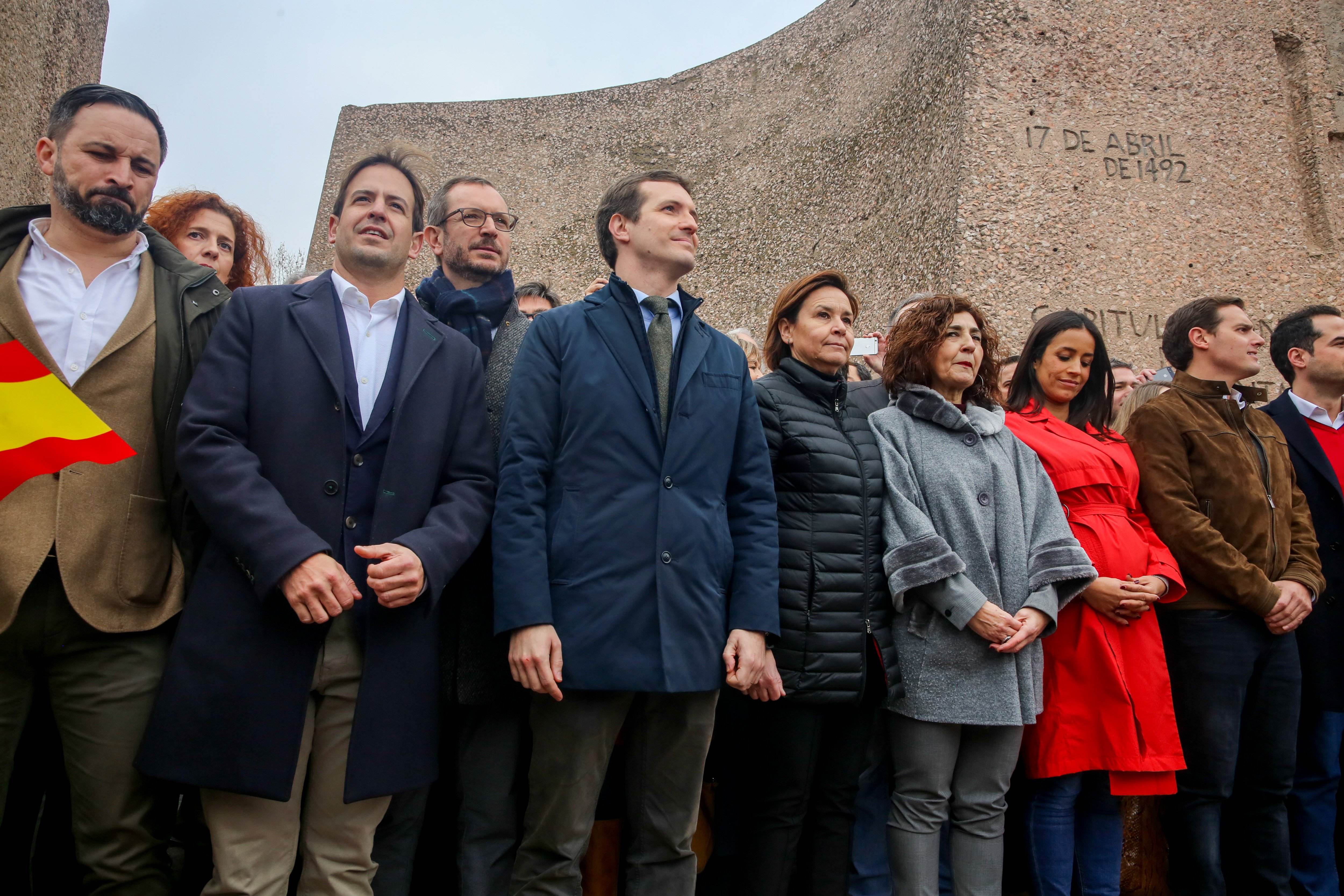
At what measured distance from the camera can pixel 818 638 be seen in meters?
2.22

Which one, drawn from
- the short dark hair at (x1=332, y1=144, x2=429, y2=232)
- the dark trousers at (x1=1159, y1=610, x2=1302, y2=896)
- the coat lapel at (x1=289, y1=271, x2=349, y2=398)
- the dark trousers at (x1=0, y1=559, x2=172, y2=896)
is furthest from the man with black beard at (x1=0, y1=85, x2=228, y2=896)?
the dark trousers at (x1=1159, y1=610, x2=1302, y2=896)

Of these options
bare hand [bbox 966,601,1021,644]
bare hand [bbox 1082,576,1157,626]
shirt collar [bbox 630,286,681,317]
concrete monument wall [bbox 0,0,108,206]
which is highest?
concrete monument wall [bbox 0,0,108,206]

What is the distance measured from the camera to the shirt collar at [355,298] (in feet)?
6.68

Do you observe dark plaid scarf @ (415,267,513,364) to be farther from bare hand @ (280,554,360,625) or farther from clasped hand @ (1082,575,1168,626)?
clasped hand @ (1082,575,1168,626)

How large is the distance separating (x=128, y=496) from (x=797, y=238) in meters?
13.6

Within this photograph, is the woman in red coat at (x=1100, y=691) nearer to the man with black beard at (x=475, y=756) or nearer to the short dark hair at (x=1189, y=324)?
the short dark hair at (x=1189, y=324)

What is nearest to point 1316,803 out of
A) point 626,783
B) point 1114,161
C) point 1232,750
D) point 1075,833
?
point 1232,750

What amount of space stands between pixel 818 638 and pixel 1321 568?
2104mm

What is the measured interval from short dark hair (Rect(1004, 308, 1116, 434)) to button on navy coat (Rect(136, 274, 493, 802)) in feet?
6.45

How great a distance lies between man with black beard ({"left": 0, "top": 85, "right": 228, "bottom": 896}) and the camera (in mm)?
1715

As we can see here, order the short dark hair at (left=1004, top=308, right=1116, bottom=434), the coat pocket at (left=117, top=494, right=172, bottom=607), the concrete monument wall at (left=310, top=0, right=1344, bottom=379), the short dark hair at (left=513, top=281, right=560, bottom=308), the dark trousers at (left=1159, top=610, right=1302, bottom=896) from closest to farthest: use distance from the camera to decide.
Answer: the coat pocket at (left=117, top=494, right=172, bottom=607) < the dark trousers at (left=1159, top=610, right=1302, bottom=896) < the short dark hair at (left=1004, top=308, right=1116, bottom=434) < the short dark hair at (left=513, top=281, right=560, bottom=308) < the concrete monument wall at (left=310, top=0, right=1344, bottom=379)

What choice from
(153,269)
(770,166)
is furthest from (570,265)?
(153,269)

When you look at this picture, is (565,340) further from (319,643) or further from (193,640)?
(193,640)

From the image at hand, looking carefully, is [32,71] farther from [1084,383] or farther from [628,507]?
[1084,383]
